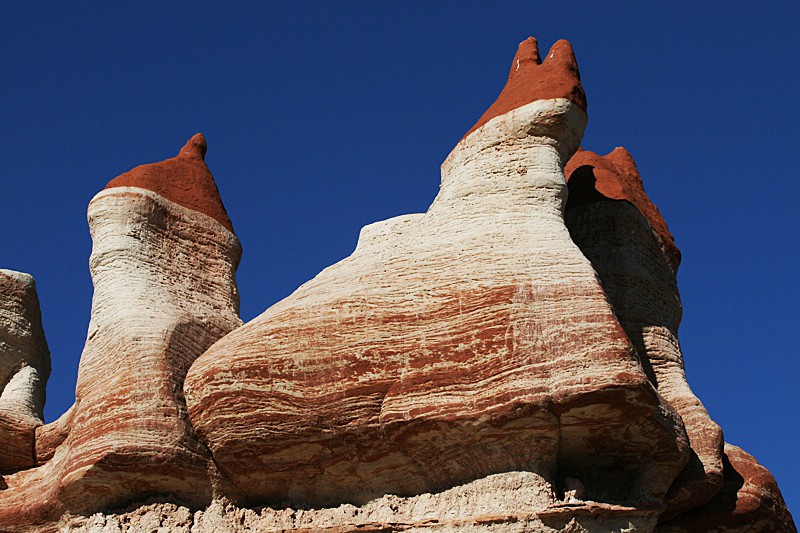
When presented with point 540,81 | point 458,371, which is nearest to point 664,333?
point 540,81

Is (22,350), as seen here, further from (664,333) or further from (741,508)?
(741,508)

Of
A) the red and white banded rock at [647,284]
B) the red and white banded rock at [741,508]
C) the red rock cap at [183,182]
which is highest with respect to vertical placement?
the red rock cap at [183,182]

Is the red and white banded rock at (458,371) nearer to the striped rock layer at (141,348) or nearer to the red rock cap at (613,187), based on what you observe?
the striped rock layer at (141,348)

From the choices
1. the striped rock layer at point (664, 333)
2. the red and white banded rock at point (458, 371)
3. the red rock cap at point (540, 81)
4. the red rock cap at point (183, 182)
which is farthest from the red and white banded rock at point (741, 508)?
the red rock cap at point (183, 182)

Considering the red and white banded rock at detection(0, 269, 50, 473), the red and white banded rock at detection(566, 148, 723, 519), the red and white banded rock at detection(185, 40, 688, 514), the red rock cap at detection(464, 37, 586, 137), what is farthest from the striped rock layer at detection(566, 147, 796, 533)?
the red and white banded rock at detection(0, 269, 50, 473)

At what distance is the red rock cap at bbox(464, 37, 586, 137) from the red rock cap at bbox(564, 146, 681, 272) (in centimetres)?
145

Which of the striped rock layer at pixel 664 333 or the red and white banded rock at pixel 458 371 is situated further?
the striped rock layer at pixel 664 333

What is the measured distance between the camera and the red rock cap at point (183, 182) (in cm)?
1500

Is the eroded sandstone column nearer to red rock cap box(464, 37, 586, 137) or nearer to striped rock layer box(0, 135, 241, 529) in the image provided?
striped rock layer box(0, 135, 241, 529)

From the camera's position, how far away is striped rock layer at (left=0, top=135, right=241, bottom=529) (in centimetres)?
1244

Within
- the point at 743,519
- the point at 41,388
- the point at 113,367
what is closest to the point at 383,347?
the point at 113,367

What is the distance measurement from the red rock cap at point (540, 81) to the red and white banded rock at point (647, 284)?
1.45m

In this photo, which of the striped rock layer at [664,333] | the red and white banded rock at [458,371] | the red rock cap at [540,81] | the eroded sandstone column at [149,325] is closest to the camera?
the red and white banded rock at [458,371]

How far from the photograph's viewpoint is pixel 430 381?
37.1ft
